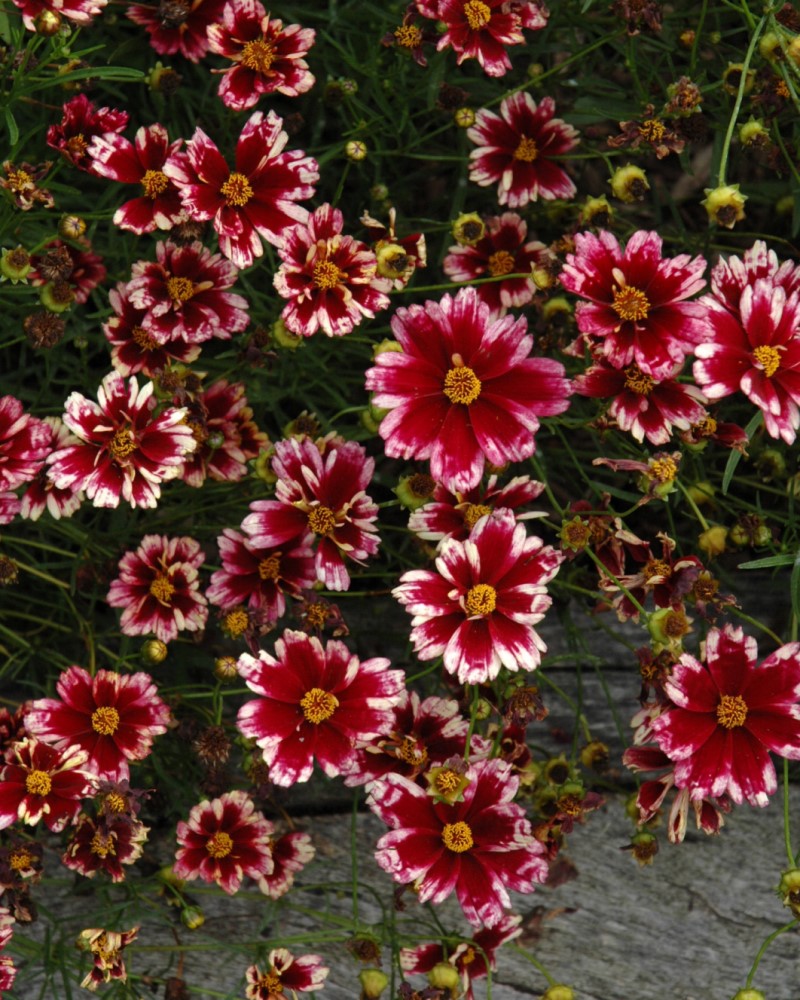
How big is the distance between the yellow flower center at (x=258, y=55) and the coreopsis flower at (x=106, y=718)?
853mm

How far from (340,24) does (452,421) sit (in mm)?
813

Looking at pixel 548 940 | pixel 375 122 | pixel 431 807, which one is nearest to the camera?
pixel 431 807

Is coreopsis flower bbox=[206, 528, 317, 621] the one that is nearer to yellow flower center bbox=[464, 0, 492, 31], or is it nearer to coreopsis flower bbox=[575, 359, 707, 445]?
coreopsis flower bbox=[575, 359, 707, 445]

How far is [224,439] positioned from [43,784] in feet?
1.76

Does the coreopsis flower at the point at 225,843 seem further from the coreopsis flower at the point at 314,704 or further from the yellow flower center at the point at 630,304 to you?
the yellow flower center at the point at 630,304

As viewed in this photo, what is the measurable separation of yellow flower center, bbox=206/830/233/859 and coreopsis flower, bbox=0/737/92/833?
206mm

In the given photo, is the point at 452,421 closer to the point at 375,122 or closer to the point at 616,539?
the point at 616,539

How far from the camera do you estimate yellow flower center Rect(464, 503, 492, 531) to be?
163 centimetres

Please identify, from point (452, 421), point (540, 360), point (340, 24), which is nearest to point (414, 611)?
point (452, 421)

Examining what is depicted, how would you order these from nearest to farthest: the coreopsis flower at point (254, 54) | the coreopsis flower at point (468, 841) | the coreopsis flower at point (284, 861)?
the coreopsis flower at point (468, 841)
the coreopsis flower at point (254, 54)
the coreopsis flower at point (284, 861)

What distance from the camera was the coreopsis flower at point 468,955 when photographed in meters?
1.77

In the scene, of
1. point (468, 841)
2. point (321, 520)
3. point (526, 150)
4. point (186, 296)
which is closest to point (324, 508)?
point (321, 520)

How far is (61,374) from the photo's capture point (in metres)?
2.29

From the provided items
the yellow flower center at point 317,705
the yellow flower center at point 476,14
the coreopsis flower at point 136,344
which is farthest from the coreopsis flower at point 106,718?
the yellow flower center at point 476,14
